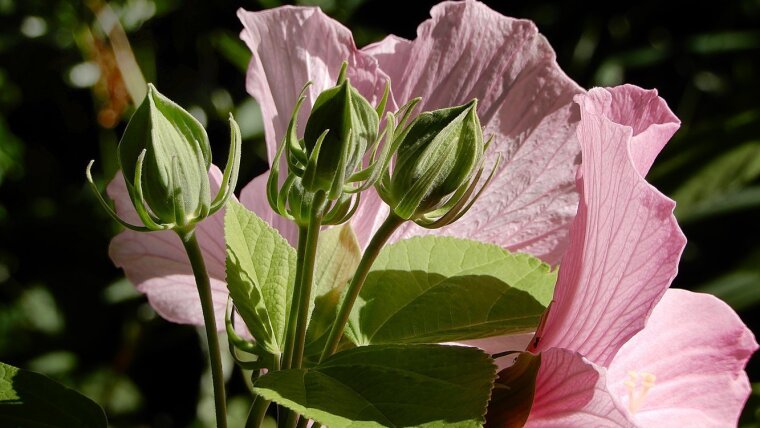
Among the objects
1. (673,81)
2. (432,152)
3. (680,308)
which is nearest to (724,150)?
(673,81)

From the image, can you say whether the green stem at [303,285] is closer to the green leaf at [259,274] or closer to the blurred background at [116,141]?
the green leaf at [259,274]

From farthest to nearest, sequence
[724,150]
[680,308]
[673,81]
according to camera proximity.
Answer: [673,81] < [724,150] < [680,308]

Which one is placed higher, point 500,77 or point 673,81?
point 500,77

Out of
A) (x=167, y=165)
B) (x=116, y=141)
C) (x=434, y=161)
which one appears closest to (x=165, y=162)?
(x=167, y=165)

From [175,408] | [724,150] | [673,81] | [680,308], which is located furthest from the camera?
[673,81]

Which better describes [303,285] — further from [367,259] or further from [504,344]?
[504,344]

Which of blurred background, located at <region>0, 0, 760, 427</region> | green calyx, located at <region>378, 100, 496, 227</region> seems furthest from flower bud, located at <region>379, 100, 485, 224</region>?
blurred background, located at <region>0, 0, 760, 427</region>

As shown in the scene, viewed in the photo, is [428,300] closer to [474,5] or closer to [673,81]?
[474,5]
